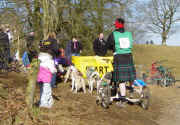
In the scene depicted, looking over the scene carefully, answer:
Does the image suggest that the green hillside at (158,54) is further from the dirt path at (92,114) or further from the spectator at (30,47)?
the dirt path at (92,114)

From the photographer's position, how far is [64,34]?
53.6 ft

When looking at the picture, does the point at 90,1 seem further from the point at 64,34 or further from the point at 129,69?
the point at 129,69

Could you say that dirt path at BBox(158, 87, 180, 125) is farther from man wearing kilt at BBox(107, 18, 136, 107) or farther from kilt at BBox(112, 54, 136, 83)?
kilt at BBox(112, 54, 136, 83)

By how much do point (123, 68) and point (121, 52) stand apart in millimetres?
382

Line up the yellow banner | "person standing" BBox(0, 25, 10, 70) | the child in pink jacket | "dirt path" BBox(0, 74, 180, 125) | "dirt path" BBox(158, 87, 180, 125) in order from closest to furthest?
"dirt path" BBox(0, 74, 180, 125) → the child in pink jacket → "dirt path" BBox(158, 87, 180, 125) → "person standing" BBox(0, 25, 10, 70) → the yellow banner

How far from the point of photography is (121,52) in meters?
7.12

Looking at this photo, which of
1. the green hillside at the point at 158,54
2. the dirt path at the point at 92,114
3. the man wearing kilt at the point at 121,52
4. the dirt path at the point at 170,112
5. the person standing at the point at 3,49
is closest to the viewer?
the dirt path at the point at 92,114

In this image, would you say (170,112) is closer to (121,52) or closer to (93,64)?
(121,52)

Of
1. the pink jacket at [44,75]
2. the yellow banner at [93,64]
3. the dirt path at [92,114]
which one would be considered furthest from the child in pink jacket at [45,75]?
the yellow banner at [93,64]

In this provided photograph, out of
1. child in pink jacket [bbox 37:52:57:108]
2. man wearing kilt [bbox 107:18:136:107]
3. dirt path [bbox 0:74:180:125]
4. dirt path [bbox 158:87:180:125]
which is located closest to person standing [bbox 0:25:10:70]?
dirt path [bbox 0:74:180:125]

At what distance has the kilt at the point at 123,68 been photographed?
7.14m

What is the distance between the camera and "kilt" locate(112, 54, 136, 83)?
7137mm

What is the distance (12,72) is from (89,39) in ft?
24.8

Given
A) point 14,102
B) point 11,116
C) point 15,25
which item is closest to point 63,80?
point 15,25
